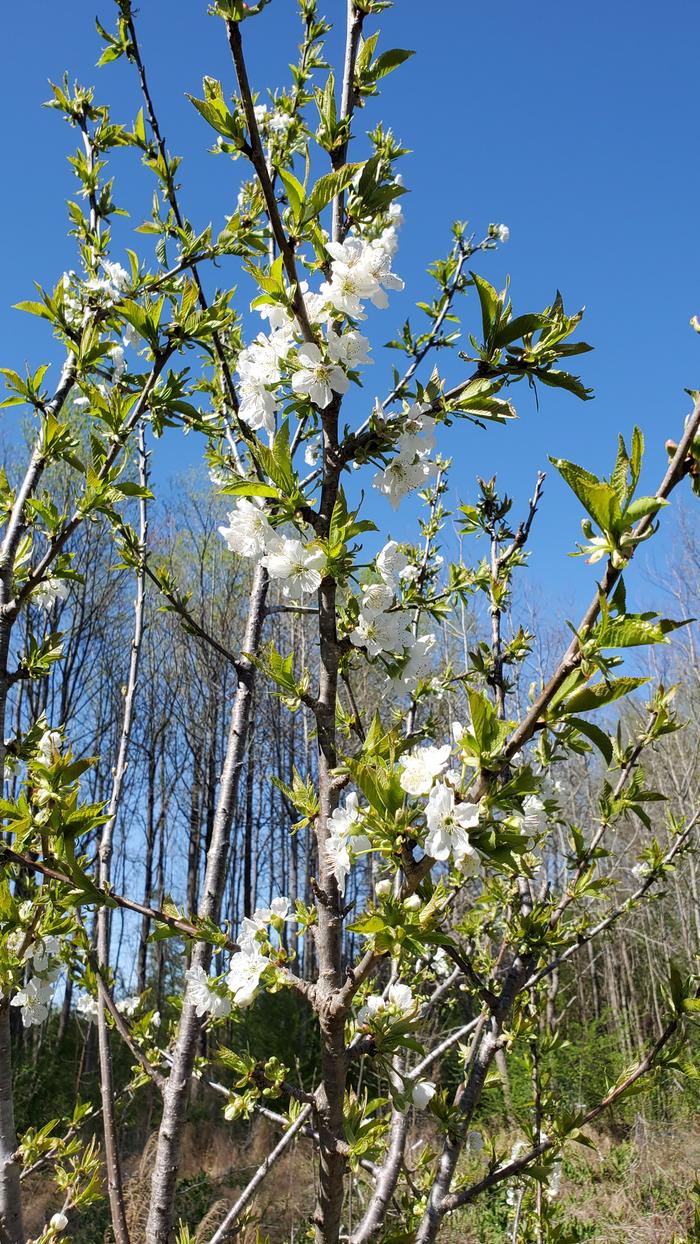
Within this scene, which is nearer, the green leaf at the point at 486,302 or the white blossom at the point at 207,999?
the green leaf at the point at 486,302

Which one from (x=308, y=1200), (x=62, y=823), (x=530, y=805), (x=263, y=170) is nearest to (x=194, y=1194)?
(x=308, y=1200)

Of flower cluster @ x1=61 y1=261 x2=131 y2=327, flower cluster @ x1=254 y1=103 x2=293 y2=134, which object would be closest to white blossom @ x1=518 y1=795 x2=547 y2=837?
flower cluster @ x1=61 y1=261 x2=131 y2=327

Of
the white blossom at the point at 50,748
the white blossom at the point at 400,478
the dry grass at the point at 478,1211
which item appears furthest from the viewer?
the dry grass at the point at 478,1211

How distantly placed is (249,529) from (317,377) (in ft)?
0.78

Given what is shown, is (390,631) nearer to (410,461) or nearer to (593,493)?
(410,461)

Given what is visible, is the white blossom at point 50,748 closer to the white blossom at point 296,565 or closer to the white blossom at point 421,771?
the white blossom at point 296,565

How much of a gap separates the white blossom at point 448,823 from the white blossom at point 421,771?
0.18ft

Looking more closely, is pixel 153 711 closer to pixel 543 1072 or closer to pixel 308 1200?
pixel 308 1200

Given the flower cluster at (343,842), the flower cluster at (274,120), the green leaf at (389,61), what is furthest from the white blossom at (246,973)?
the flower cluster at (274,120)

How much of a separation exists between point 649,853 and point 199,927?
1.83m

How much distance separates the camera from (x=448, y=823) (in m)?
0.88

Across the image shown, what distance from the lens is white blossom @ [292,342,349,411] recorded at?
1036 millimetres

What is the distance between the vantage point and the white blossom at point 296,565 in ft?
3.43

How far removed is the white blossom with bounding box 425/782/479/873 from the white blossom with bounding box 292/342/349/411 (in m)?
0.53
